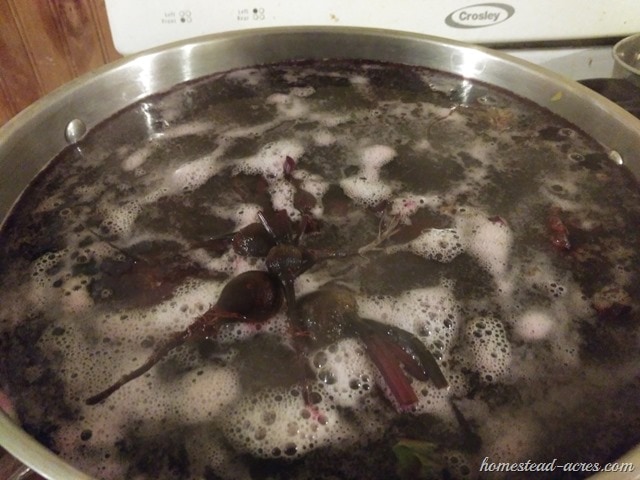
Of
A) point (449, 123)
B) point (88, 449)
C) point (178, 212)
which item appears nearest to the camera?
point (88, 449)

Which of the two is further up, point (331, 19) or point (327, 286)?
point (331, 19)

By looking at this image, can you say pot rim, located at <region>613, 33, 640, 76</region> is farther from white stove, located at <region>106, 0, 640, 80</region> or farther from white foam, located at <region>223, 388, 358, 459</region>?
white foam, located at <region>223, 388, 358, 459</region>

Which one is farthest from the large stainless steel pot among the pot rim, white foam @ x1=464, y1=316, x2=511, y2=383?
white foam @ x1=464, y1=316, x2=511, y2=383

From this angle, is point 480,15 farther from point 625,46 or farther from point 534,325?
point 534,325

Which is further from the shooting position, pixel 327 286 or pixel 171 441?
pixel 327 286

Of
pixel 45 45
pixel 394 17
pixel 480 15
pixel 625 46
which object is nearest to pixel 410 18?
pixel 394 17

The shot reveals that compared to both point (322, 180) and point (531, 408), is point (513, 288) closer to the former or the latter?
point (531, 408)

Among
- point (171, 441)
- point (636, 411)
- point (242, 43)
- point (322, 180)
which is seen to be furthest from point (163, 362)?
point (242, 43)
